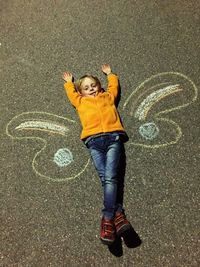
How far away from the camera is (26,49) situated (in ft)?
19.0

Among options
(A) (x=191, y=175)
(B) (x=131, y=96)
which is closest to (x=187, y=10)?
(B) (x=131, y=96)

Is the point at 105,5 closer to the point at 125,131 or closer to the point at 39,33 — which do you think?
the point at 39,33

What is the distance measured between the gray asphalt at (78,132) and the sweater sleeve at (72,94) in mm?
154

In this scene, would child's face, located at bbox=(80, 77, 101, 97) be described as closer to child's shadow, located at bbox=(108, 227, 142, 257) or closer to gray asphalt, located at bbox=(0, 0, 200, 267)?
gray asphalt, located at bbox=(0, 0, 200, 267)

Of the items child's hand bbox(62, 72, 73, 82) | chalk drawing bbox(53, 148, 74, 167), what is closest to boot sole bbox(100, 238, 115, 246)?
chalk drawing bbox(53, 148, 74, 167)

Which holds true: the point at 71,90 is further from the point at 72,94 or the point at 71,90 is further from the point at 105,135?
the point at 105,135

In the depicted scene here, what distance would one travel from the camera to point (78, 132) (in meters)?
5.05

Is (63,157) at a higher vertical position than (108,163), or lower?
higher

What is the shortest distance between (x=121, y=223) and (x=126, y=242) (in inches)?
10.2

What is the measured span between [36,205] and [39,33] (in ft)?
8.94

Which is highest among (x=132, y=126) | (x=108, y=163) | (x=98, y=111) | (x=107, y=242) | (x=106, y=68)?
(x=106, y=68)

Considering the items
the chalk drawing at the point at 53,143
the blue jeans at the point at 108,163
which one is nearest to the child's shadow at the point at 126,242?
the blue jeans at the point at 108,163

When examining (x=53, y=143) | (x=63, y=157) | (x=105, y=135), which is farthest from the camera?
(x=53, y=143)

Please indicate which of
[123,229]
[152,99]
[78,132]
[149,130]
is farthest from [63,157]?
[152,99]
